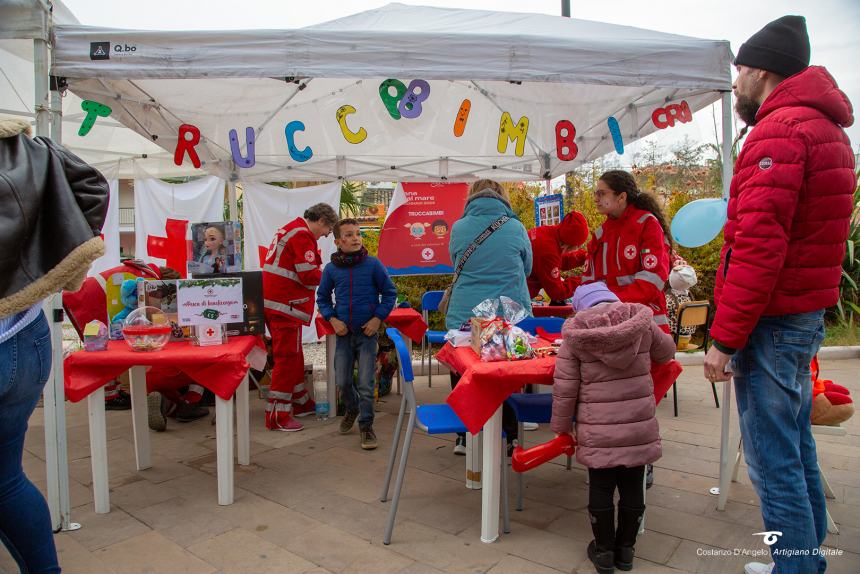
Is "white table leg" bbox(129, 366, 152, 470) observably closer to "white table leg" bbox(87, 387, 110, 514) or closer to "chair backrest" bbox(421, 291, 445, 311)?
"white table leg" bbox(87, 387, 110, 514)

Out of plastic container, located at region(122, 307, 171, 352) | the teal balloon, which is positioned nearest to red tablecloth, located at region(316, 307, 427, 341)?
plastic container, located at region(122, 307, 171, 352)

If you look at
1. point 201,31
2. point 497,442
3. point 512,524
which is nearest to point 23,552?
point 497,442

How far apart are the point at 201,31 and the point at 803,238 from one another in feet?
9.93

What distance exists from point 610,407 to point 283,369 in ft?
10.0

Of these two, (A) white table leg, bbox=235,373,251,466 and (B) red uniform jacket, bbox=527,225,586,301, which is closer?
(A) white table leg, bbox=235,373,251,466

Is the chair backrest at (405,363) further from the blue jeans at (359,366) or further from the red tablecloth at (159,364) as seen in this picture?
the blue jeans at (359,366)

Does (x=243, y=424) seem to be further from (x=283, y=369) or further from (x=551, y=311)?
(x=551, y=311)

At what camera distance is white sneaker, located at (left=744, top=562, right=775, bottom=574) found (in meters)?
2.49

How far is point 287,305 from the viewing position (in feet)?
16.1

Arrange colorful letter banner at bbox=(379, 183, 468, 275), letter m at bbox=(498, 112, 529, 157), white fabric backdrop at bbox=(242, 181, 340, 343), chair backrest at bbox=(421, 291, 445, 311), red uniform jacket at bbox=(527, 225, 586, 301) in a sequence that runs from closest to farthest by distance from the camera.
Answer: letter m at bbox=(498, 112, 529, 157) < red uniform jacket at bbox=(527, 225, 586, 301) < chair backrest at bbox=(421, 291, 445, 311) < colorful letter banner at bbox=(379, 183, 468, 275) < white fabric backdrop at bbox=(242, 181, 340, 343)

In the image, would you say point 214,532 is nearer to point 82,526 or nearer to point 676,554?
point 82,526

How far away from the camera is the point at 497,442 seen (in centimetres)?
282

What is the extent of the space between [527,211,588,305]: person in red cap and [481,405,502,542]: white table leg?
7.71 ft

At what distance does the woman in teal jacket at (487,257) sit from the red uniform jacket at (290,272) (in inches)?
61.7
